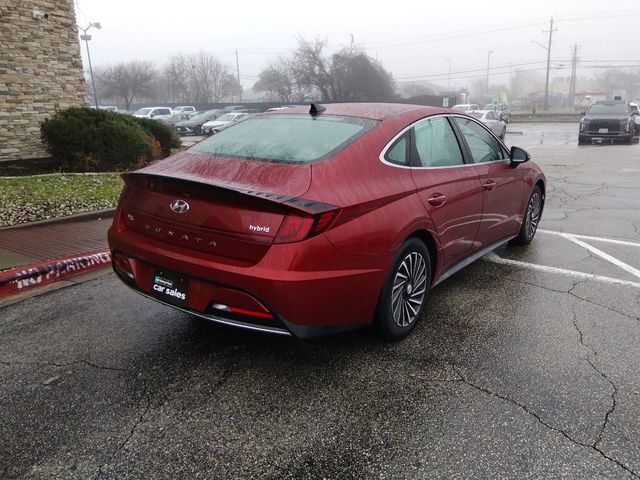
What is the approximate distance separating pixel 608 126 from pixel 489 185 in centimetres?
1937

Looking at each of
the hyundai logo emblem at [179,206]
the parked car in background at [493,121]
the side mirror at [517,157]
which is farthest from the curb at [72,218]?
the parked car in background at [493,121]

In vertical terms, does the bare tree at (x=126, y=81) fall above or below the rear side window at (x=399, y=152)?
above

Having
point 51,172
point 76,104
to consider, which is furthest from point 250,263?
point 76,104

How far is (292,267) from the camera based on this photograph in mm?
2637

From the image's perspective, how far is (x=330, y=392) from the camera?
287 centimetres

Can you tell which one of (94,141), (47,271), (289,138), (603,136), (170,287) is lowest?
(47,271)

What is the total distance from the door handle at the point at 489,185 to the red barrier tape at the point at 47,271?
3792mm

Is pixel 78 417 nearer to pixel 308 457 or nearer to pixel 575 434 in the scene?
pixel 308 457

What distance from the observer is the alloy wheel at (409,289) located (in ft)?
10.9

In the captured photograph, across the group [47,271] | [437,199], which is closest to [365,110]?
[437,199]

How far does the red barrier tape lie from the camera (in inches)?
174

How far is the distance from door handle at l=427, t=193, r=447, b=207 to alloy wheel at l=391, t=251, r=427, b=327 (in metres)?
0.37

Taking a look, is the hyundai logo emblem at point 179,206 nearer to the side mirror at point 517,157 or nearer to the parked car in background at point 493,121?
the side mirror at point 517,157

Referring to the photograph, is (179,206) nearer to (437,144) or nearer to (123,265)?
(123,265)
